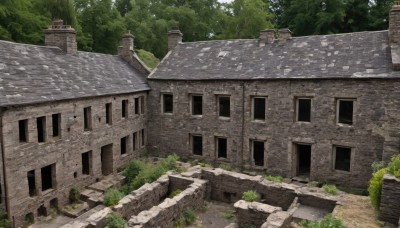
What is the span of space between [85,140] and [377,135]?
1450cm

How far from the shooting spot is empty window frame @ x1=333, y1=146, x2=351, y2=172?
17.7m

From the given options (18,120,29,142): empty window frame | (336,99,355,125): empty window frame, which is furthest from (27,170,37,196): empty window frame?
(336,99,355,125): empty window frame

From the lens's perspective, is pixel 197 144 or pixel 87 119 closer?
pixel 87 119

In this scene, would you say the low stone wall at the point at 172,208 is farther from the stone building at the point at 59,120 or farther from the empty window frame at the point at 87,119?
the empty window frame at the point at 87,119

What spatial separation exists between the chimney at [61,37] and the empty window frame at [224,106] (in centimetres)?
921

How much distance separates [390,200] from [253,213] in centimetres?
440

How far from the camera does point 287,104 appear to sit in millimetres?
18484

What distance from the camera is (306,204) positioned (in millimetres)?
13531

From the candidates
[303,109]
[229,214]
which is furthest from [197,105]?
[229,214]

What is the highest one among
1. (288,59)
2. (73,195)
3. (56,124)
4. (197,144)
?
(288,59)

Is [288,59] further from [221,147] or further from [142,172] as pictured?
[142,172]

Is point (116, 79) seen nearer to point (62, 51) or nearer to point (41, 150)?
point (62, 51)

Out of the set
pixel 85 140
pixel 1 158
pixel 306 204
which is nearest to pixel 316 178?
pixel 306 204

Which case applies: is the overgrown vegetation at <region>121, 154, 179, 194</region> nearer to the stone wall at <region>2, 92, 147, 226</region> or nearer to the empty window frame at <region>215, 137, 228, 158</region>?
the stone wall at <region>2, 92, 147, 226</region>
